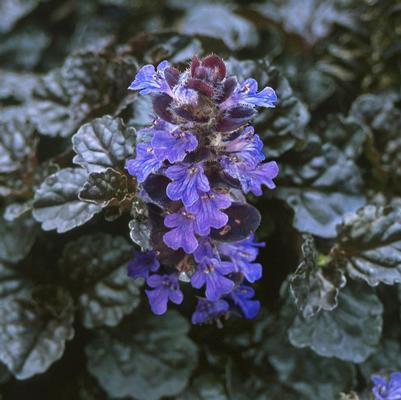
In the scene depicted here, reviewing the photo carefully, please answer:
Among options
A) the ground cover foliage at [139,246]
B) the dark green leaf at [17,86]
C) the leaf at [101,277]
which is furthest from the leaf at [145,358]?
the dark green leaf at [17,86]

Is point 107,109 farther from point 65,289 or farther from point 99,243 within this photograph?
point 65,289

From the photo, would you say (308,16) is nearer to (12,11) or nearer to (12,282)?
(12,11)

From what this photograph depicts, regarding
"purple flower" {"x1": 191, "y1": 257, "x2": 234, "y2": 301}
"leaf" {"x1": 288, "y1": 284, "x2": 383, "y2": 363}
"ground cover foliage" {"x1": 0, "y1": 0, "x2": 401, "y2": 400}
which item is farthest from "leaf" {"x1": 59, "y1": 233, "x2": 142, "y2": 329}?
"leaf" {"x1": 288, "y1": 284, "x2": 383, "y2": 363}

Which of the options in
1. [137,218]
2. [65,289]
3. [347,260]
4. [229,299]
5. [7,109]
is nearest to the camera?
[137,218]

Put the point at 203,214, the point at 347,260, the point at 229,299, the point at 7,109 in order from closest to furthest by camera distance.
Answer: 1. the point at 203,214
2. the point at 229,299
3. the point at 347,260
4. the point at 7,109

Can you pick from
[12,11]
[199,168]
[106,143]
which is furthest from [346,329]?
[12,11]

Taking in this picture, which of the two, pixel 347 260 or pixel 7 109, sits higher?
pixel 347 260

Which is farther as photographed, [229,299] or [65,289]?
[65,289]

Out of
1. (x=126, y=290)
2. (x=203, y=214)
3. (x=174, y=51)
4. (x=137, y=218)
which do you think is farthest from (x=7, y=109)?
(x=203, y=214)
